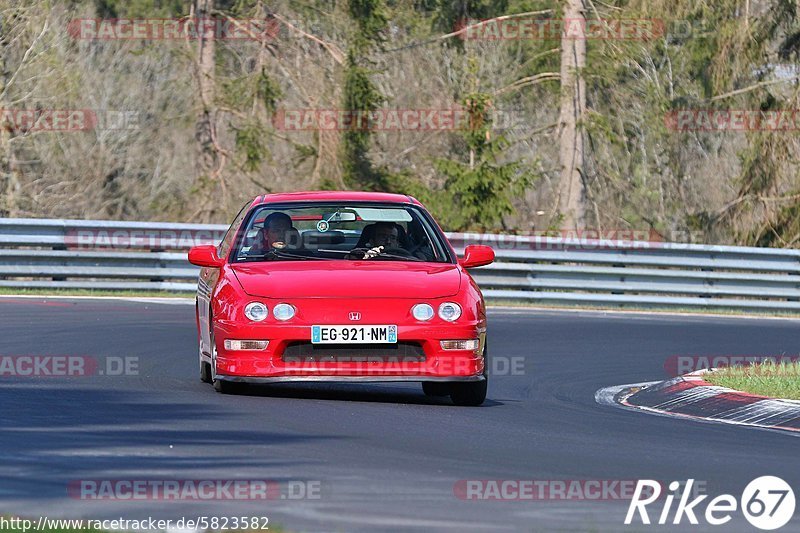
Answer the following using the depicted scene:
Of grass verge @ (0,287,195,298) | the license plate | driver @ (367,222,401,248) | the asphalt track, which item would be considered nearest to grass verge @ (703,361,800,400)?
the asphalt track

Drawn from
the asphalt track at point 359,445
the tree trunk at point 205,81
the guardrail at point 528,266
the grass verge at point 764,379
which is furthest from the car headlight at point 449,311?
the tree trunk at point 205,81

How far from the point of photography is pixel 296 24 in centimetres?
3462

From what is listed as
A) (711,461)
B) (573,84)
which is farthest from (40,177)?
(711,461)

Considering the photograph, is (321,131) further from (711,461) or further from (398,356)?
(711,461)

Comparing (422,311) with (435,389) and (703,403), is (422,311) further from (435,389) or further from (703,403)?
(703,403)

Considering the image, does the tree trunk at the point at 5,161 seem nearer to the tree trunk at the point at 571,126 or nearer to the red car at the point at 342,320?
the tree trunk at the point at 571,126

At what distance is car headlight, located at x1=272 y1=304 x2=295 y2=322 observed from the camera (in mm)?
10555

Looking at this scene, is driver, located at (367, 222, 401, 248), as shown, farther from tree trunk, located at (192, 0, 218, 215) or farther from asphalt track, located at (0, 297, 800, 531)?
tree trunk, located at (192, 0, 218, 215)

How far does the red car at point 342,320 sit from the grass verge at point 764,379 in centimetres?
217

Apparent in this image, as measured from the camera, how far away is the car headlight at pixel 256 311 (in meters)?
10.6

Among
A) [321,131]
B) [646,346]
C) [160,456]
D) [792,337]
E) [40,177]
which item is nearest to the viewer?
[160,456]

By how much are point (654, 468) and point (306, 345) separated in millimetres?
3124

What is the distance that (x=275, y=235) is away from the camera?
11656 millimetres

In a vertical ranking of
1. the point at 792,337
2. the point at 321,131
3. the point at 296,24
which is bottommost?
the point at 792,337
